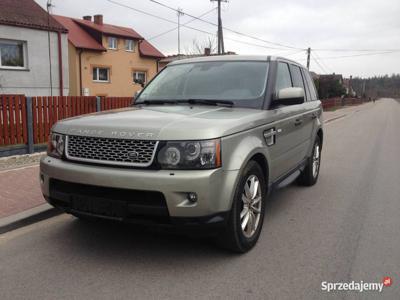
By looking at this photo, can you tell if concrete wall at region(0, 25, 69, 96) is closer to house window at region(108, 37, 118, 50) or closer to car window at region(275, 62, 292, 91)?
house window at region(108, 37, 118, 50)

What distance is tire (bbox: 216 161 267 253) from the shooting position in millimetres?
3529

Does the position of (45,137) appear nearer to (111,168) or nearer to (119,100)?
(119,100)

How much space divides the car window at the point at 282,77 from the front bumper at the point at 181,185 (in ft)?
5.74

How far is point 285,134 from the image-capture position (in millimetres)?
4781

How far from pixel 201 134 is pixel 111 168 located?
2.60ft

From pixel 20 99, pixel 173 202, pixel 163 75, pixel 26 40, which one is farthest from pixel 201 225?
pixel 26 40

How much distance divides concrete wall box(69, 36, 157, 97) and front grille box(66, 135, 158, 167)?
96.9ft

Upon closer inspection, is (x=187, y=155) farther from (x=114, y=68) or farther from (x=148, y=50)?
(x=148, y=50)

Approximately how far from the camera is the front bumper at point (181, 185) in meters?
3.17

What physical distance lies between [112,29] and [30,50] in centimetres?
1537

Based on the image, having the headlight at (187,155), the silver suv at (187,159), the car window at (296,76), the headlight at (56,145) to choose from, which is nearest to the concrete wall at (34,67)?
the car window at (296,76)

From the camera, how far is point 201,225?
3266 mm

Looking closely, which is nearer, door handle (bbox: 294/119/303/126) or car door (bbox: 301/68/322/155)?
door handle (bbox: 294/119/303/126)

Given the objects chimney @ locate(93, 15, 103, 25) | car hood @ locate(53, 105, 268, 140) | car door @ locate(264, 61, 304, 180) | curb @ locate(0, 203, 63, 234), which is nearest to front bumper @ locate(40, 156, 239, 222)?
car hood @ locate(53, 105, 268, 140)
